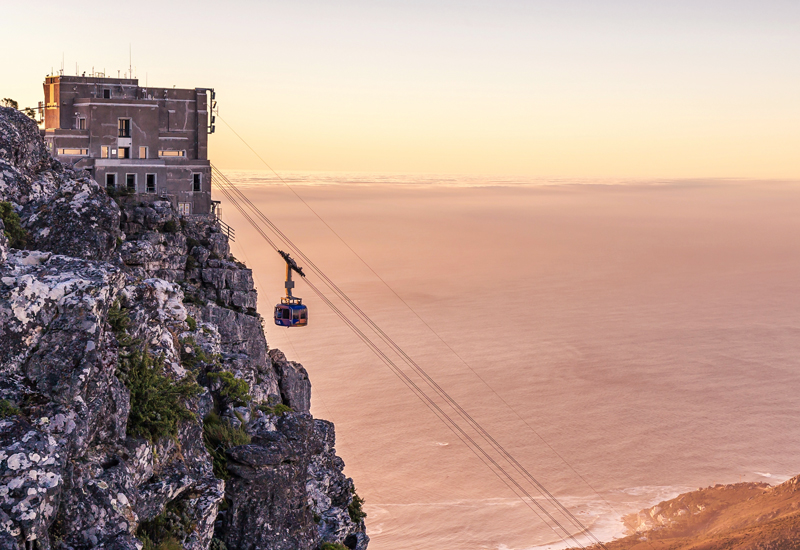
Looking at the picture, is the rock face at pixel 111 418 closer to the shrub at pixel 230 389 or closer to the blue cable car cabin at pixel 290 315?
the shrub at pixel 230 389

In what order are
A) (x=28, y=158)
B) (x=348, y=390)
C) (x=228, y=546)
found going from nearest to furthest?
1. (x=228, y=546)
2. (x=28, y=158)
3. (x=348, y=390)

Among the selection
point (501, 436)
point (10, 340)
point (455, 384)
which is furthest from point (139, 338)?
point (455, 384)

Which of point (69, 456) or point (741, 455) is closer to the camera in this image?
point (69, 456)

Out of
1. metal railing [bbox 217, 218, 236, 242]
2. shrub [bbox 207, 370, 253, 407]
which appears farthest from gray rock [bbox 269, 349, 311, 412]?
shrub [bbox 207, 370, 253, 407]

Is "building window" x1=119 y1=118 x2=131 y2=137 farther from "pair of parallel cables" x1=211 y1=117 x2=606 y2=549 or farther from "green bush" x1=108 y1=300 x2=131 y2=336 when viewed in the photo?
"green bush" x1=108 y1=300 x2=131 y2=336

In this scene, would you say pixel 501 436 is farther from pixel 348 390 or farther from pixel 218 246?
pixel 218 246

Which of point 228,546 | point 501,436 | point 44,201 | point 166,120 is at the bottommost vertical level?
point 501,436

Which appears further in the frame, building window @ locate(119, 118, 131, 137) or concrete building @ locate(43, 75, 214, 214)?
building window @ locate(119, 118, 131, 137)
